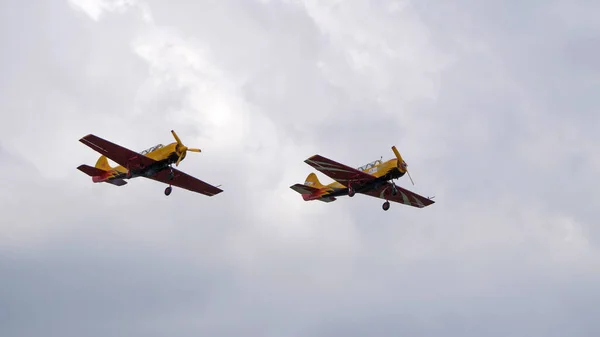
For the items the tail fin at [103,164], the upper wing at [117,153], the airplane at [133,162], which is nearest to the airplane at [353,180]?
the airplane at [133,162]

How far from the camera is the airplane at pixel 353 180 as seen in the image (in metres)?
84.6

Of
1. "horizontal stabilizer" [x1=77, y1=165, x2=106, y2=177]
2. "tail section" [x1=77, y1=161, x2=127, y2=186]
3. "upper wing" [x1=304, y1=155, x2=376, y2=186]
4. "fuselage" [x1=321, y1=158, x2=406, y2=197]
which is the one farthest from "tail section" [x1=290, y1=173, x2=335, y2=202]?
"horizontal stabilizer" [x1=77, y1=165, x2=106, y2=177]

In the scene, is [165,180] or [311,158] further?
[165,180]

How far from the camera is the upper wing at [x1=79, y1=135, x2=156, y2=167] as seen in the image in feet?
273

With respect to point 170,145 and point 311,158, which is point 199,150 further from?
point 311,158

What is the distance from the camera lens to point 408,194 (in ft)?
312

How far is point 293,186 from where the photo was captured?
92000mm

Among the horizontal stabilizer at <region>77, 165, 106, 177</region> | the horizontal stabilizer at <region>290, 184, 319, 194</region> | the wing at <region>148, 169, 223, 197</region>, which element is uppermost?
the wing at <region>148, 169, 223, 197</region>

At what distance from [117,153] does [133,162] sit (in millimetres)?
1524

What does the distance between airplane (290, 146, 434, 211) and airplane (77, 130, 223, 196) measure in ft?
28.9

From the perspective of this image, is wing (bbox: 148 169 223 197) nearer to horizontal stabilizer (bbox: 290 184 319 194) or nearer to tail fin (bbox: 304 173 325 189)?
horizontal stabilizer (bbox: 290 184 319 194)

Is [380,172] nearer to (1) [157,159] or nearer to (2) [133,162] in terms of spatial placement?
(1) [157,159]

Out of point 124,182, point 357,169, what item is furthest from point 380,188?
point 124,182

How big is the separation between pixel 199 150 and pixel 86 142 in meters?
7.33
